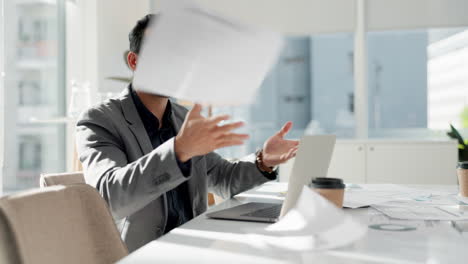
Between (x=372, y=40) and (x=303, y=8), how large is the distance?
0.73 meters


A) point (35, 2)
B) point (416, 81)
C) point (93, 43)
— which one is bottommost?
point (416, 81)

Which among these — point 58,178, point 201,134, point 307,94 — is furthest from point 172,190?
point 307,94

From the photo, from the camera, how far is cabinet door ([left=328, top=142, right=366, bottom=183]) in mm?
4141

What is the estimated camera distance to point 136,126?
154cm

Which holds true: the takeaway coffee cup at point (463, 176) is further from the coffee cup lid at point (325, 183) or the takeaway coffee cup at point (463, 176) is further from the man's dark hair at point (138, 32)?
the man's dark hair at point (138, 32)

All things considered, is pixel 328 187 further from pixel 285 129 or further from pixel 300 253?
pixel 285 129

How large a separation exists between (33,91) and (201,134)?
316cm

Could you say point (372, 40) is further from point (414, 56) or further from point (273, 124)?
point (273, 124)

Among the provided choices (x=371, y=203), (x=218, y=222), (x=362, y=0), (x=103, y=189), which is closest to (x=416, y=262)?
(x=218, y=222)

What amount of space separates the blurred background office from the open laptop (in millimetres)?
2893

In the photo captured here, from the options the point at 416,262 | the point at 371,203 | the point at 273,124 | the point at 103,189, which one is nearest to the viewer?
the point at 416,262

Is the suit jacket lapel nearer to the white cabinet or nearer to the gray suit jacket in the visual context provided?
the gray suit jacket

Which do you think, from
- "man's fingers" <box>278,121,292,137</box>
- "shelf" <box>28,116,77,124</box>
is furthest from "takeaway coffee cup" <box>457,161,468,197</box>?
"shelf" <box>28,116,77,124</box>

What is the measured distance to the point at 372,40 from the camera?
4.67m
